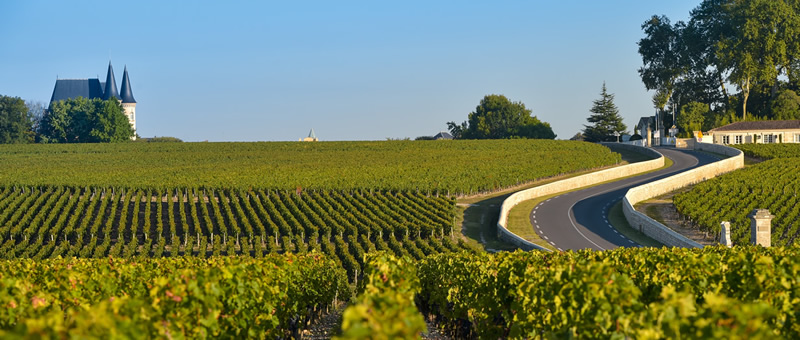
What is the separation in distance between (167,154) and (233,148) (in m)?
9.48

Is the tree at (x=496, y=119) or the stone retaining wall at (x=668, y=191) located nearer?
the stone retaining wall at (x=668, y=191)

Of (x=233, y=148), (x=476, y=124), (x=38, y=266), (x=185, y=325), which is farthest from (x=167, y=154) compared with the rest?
(x=185, y=325)

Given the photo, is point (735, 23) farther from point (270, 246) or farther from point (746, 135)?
point (270, 246)

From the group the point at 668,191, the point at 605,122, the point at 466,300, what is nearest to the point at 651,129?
the point at 605,122

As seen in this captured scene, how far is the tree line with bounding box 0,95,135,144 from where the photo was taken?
437 feet

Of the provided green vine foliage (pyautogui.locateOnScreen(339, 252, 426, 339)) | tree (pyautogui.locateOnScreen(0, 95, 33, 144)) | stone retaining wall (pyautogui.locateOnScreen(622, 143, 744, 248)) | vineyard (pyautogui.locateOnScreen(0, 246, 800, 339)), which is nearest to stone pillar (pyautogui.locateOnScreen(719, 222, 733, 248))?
stone retaining wall (pyautogui.locateOnScreen(622, 143, 744, 248))

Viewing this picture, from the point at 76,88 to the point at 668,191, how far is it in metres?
146

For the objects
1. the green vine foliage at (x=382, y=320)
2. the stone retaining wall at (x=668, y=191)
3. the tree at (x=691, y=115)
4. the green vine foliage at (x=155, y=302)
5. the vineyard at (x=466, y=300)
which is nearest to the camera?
the green vine foliage at (x=382, y=320)

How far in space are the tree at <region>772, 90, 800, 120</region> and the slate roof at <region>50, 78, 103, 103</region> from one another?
127 meters

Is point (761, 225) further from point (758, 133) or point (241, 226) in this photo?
point (758, 133)

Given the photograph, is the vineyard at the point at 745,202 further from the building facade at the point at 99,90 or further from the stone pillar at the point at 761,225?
the building facade at the point at 99,90

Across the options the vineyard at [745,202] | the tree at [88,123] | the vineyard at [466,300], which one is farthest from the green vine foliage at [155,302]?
the tree at [88,123]

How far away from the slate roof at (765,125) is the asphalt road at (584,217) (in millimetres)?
27499

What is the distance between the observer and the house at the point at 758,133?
328 feet
